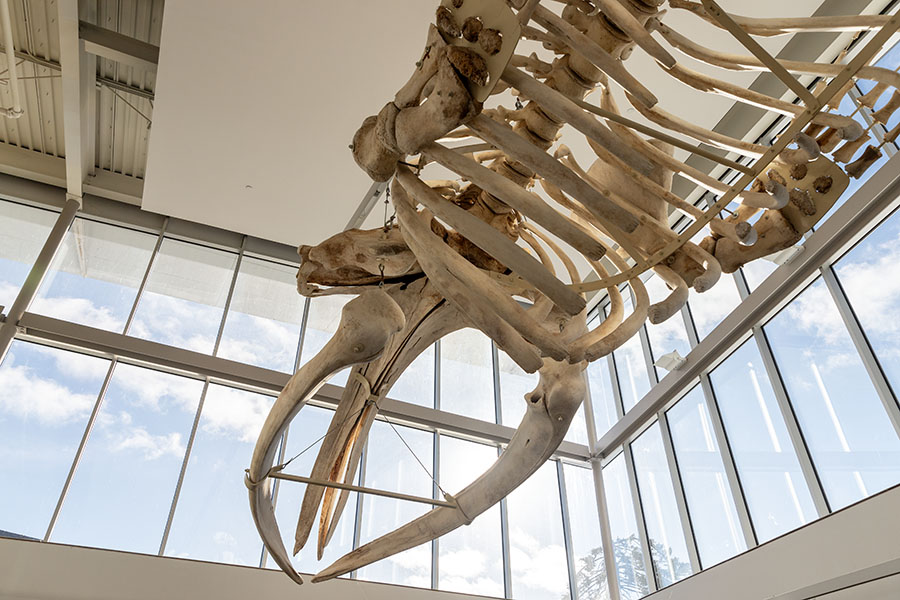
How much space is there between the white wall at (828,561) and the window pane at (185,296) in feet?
23.3

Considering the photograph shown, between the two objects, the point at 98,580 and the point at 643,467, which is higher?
the point at 643,467

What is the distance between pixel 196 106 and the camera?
25.0 ft

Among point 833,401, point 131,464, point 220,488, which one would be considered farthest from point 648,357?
point 131,464

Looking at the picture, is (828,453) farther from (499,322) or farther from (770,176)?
(499,322)

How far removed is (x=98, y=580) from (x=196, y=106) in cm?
513

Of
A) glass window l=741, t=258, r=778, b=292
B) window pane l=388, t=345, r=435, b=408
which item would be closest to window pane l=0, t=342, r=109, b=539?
window pane l=388, t=345, r=435, b=408

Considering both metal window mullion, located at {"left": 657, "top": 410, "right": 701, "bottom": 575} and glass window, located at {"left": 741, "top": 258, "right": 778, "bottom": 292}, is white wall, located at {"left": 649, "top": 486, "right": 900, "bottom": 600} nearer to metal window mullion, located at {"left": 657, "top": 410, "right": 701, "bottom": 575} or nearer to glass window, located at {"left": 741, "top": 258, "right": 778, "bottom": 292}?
metal window mullion, located at {"left": 657, "top": 410, "right": 701, "bottom": 575}

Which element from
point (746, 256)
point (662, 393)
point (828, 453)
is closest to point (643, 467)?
point (662, 393)

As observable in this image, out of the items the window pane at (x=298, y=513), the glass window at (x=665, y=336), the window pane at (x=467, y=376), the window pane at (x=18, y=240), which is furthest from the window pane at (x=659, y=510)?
the window pane at (x=18, y=240)

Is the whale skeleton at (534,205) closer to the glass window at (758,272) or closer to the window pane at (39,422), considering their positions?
the glass window at (758,272)

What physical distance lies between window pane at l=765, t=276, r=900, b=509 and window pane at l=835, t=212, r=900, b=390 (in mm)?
129

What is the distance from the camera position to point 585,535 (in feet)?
32.2

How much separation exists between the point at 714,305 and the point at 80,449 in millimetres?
8037

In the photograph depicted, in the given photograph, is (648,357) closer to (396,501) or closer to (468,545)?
(468,545)
